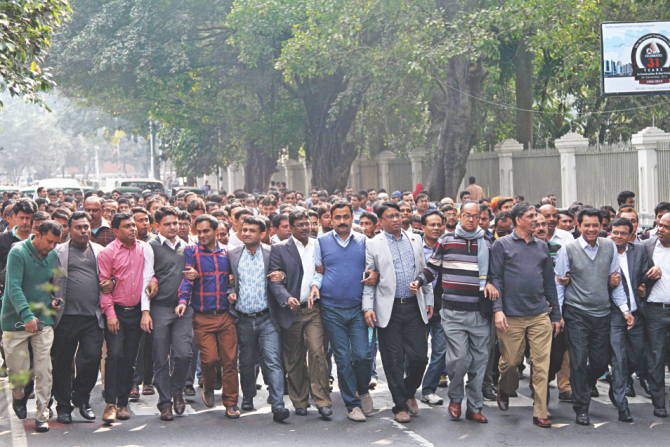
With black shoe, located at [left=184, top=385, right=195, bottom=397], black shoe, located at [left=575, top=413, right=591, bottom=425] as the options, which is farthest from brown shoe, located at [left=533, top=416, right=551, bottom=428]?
black shoe, located at [left=184, top=385, right=195, bottom=397]

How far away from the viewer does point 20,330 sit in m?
7.05

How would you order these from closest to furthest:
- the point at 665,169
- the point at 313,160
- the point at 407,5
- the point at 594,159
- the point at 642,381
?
the point at 642,381 < the point at 665,169 < the point at 594,159 < the point at 407,5 < the point at 313,160

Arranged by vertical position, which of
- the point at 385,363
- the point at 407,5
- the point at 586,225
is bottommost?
the point at 385,363

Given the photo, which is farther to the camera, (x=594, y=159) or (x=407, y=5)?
(x=407, y=5)

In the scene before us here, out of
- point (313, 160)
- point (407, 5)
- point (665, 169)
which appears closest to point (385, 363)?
point (665, 169)

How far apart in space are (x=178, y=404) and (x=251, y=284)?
1.26 metres

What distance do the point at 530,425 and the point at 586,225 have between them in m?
1.76

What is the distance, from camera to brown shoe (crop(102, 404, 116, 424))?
713cm

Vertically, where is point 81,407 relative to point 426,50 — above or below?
below

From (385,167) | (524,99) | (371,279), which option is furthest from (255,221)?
(385,167)

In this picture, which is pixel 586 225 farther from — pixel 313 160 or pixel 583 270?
pixel 313 160

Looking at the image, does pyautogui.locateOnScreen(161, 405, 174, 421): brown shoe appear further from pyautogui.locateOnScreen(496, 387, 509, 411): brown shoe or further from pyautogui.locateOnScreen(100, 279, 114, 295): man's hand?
pyautogui.locateOnScreen(496, 387, 509, 411): brown shoe

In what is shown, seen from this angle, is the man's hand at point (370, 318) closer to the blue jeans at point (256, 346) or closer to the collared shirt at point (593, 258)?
the blue jeans at point (256, 346)

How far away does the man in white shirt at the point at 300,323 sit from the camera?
289 inches
